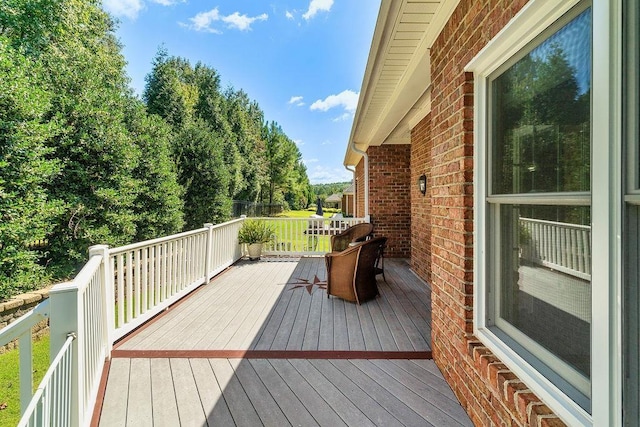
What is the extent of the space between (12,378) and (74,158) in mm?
4162

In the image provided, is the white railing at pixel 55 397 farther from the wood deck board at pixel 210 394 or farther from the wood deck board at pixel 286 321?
the wood deck board at pixel 286 321

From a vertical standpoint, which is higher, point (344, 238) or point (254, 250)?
point (344, 238)

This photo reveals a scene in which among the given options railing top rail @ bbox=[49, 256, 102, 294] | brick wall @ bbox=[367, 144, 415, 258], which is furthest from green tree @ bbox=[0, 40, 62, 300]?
brick wall @ bbox=[367, 144, 415, 258]

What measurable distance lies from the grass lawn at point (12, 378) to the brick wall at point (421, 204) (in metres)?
4.99

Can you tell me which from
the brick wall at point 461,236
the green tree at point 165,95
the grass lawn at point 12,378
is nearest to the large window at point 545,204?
the brick wall at point 461,236

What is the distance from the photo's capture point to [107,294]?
9.25 feet

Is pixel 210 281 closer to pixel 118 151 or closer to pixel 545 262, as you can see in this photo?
pixel 118 151

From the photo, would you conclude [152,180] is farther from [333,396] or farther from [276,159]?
[276,159]

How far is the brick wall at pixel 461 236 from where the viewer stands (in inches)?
63.1

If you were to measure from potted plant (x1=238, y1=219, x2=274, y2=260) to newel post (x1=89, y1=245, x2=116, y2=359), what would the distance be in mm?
4272

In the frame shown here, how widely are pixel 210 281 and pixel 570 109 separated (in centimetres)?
527

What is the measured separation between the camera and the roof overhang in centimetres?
233

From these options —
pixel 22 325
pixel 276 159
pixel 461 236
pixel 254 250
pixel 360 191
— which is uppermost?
pixel 276 159

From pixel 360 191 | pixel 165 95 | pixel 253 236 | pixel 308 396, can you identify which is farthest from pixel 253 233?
pixel 165 95
